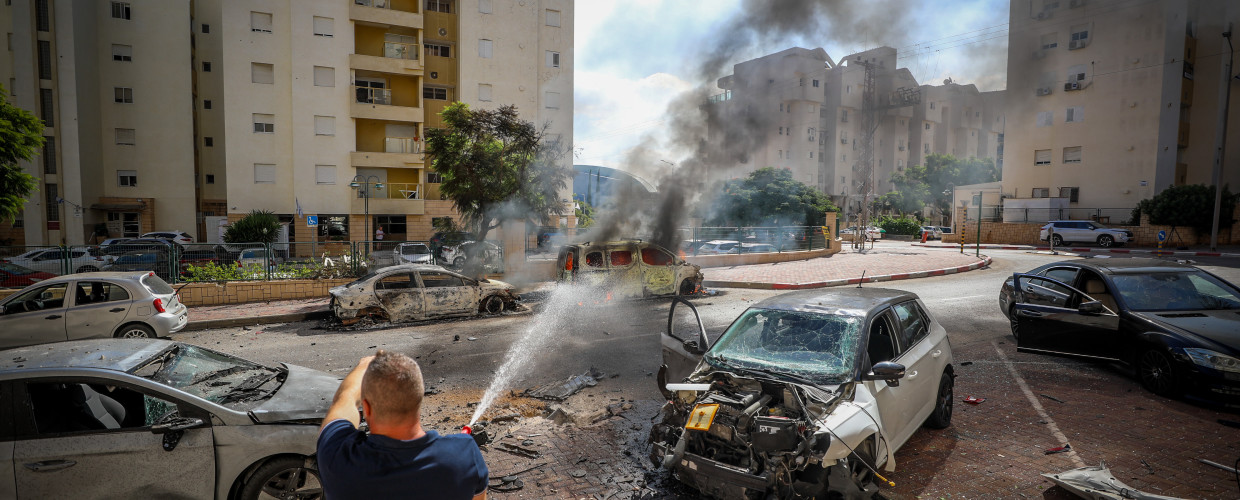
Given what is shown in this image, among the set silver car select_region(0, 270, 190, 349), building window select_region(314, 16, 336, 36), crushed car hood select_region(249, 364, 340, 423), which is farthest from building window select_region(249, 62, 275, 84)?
crushed car hood select_region(249, 364, 340, 423)

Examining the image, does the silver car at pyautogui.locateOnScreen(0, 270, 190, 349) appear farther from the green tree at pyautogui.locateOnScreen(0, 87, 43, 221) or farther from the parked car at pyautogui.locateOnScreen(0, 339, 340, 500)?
the green tree at pyautogui.locateOnScreen(0, 87, 43, 221)

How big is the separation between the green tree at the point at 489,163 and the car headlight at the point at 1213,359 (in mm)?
14707

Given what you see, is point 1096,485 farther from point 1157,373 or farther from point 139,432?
point 139,432

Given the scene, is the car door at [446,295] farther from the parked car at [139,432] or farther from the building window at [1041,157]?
the building window at [1041,157]

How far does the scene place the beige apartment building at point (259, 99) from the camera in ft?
96.8

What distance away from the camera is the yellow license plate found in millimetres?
3641

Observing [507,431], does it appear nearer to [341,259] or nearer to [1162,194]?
[341,259]

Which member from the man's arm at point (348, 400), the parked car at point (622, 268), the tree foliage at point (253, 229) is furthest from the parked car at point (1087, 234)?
the tree foliage at point (253, 229)

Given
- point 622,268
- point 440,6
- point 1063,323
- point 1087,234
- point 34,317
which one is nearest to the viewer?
point 1063,323

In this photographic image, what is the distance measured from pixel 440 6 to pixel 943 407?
116ft

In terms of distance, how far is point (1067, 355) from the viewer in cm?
704

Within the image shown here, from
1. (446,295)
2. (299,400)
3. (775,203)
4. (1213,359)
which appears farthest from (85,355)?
(775,203)

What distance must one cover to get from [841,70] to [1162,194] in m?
33.3

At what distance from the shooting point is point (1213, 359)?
18.2 ft
